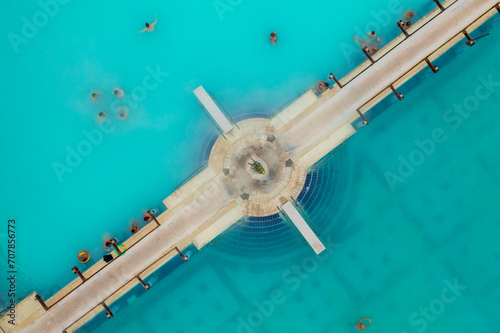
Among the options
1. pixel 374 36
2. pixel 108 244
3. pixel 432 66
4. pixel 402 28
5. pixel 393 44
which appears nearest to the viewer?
pixel 432 66

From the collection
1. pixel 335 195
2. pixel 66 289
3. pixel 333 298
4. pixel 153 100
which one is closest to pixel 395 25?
pixel 335 195

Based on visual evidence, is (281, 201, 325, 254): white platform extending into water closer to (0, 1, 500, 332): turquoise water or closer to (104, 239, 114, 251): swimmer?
(0, 1, 500, 332): turquoise water

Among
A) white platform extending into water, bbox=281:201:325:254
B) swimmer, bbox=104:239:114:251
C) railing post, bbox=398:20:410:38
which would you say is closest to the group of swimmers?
swimmer, bbox=104:239:114:251

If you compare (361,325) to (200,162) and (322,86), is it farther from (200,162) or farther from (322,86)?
(322,86)

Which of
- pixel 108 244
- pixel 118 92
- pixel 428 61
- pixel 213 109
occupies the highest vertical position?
pixel 118 92

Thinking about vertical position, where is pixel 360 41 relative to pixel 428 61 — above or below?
above

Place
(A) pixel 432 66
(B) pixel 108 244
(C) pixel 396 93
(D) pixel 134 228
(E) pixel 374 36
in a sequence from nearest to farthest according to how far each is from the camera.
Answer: (A) pixel 432 66 < (C) pixel 396 93 < (B) pixel 108 244 < (D) pixel 134 228 < (E) pixel 374 36

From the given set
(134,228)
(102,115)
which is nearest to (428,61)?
(102,115)
